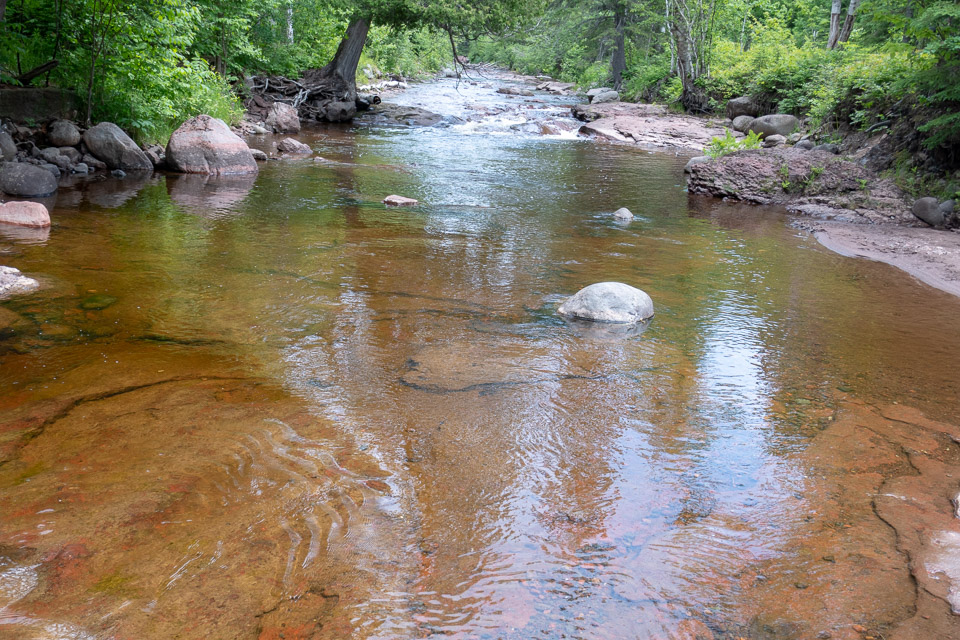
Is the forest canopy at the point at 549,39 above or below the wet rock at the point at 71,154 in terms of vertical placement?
above

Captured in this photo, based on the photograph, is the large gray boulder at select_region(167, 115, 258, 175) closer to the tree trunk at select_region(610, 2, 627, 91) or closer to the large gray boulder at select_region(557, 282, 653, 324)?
the large gray boulder at select_region(557, 282, 653, 324)

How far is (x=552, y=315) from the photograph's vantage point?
5.77 metres

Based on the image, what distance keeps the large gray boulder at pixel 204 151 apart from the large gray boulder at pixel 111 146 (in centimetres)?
65

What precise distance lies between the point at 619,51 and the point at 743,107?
11.0 meters

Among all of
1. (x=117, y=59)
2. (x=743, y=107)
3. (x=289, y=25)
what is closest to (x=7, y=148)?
(x=117, y=59)

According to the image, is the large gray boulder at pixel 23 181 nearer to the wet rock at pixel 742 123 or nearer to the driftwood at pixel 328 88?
the driftwood at pixel 328 88

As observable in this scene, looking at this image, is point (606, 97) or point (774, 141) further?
point (606, 97)

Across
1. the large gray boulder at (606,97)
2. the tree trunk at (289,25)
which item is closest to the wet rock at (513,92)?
the large gray boulder at (606,97)

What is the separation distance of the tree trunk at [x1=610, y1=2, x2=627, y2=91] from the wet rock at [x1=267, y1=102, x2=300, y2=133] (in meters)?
17.1

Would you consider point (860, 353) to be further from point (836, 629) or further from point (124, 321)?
point (124, 321)

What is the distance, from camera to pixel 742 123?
2048 cm

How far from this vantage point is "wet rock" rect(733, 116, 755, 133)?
20.1 meters

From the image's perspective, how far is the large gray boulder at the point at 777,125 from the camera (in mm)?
18047

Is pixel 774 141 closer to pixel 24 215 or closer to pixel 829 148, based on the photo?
pixel 829 148
